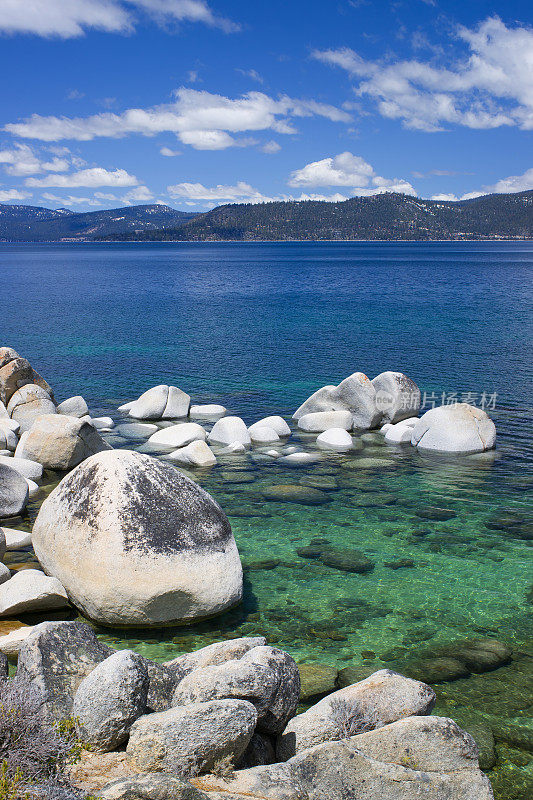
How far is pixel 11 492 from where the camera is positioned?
14.2 meters

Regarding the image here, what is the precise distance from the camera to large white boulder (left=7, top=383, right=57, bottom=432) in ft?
70.1

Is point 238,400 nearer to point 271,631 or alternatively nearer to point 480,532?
point 480,532

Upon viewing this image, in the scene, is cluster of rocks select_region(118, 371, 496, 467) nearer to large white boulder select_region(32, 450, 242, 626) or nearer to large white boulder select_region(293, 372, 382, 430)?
large white boulder select_region(293, 372, 382, 430)

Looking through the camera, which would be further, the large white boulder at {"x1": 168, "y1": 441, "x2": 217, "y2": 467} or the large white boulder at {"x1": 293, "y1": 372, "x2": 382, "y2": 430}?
the large white boulder at {"x1": 293, "y1": 372, "x2": 382, "y2": 430}

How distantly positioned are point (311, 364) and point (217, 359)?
5.30 metres

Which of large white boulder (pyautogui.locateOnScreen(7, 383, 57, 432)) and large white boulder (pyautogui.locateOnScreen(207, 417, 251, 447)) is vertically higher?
large white boulder (pyautogui.locateOnScreen(7, 383, 57, 432))

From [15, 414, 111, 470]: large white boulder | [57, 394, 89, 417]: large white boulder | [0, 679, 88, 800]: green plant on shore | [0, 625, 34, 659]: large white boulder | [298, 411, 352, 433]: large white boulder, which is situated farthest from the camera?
[57, 394, 89, 417]: large white boulder

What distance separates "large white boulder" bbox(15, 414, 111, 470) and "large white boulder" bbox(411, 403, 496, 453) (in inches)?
405

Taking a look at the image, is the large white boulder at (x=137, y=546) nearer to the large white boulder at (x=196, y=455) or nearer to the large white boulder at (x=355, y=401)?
the large white boulder at (x=196, y=455)

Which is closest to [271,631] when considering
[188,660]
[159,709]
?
[188,660]

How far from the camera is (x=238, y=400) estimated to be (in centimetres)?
2622

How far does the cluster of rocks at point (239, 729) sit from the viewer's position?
5441mm

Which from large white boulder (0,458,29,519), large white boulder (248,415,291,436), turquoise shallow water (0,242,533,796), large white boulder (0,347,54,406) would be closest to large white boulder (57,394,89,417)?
turquoise shallow water (0,242,533,796)

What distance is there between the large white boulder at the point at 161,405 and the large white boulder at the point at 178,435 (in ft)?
8.14
